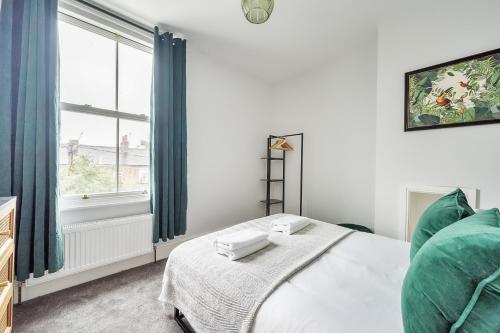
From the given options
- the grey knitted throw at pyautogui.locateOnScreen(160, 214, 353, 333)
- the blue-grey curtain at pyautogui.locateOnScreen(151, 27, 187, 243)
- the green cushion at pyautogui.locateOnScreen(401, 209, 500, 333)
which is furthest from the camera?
the blue-grey curtain at pyautogui.locateOnScreen(151, 27, 187, 243)

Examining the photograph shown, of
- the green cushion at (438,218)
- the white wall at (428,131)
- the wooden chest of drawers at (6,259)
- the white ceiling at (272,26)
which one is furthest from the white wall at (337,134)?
the wooden chest of drawers at (6,259)

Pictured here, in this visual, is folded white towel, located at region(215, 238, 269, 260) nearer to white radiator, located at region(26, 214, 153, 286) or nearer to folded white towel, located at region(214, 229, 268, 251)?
folded white towel, located at region(214, 229, 268, 251)

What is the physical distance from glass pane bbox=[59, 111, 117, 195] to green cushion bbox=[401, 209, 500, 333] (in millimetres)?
2611

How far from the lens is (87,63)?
2.15 m

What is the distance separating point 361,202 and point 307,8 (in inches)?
93.1

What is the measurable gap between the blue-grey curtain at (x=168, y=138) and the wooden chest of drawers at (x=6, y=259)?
114cm

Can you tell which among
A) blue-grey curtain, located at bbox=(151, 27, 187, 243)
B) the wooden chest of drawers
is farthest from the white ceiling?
the wooden chest of drawers

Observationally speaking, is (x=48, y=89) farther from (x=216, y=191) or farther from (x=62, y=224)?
(x=216, y=191)

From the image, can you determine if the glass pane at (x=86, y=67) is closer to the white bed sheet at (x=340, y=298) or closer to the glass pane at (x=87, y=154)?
the glass pane at (x=87, y=154)

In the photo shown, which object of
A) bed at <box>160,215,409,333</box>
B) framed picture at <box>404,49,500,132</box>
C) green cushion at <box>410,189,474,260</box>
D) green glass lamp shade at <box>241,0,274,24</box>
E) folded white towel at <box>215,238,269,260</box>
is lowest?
bed at <box>160,215,409,333</box>

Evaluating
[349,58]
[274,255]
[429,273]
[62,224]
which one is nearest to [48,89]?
[62,224]

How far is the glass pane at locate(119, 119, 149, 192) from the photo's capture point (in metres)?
2.38

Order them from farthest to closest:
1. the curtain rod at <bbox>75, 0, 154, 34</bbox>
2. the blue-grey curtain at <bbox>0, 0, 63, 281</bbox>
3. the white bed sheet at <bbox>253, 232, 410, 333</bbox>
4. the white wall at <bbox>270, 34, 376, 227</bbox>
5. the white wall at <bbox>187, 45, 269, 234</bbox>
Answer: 1. the white wall at <bbox>187, 45, 269, 234</bbox>
2. the white wall at <bbox>270, 34, 376, 227</bbox>
3. the curtain rod at <bbox>75, 0, 154, 34</bbox>
4. the blue-grey curtain at <bbox>0, 0, 63, 281</bbox>
5. the white bed sheet at <bbox>253, 232, 410, 333</bbox>

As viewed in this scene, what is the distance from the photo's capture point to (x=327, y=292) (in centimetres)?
97
